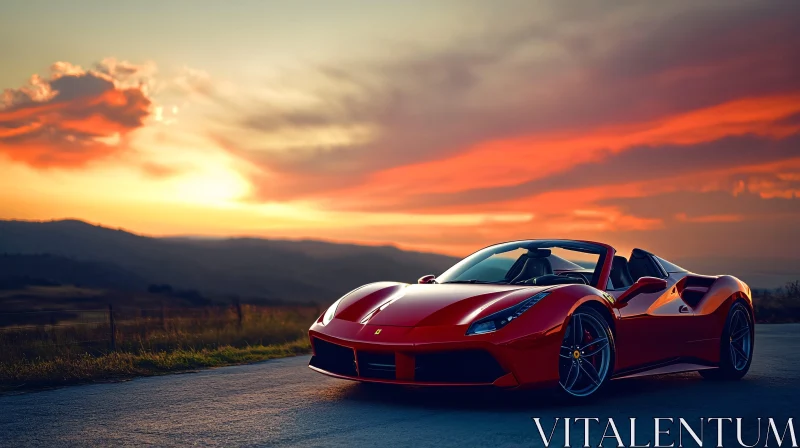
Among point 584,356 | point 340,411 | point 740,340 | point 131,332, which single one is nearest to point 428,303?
point 340,411

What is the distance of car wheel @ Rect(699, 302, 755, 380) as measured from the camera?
8.00 metres

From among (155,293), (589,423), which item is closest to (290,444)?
(589,423)

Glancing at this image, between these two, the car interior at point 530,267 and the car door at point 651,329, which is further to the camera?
the car interior at point 530,267

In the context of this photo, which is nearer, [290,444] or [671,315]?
[290,444]

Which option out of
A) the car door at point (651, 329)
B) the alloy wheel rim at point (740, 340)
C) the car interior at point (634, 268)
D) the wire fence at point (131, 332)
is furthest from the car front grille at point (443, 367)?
the wire fence at point (131, 332)

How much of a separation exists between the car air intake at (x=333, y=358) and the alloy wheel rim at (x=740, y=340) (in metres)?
4.08

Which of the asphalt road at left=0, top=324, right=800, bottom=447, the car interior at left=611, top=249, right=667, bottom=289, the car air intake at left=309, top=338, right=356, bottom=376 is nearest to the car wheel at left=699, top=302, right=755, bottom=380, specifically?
the asphalt road at left=0, top=324, right=800, bottom=447

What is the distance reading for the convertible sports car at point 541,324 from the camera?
6.00 m

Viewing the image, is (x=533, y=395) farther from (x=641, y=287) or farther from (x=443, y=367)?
(x=641, y=287)

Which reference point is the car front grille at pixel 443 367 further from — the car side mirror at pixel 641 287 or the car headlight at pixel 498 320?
the car side mirror at pixel 641 287

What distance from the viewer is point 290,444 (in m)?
4.81

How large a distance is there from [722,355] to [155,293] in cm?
5063

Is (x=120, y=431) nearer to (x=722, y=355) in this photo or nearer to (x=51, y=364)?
(x=51, y=364)

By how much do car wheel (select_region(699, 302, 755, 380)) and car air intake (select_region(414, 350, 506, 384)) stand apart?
325 cm
